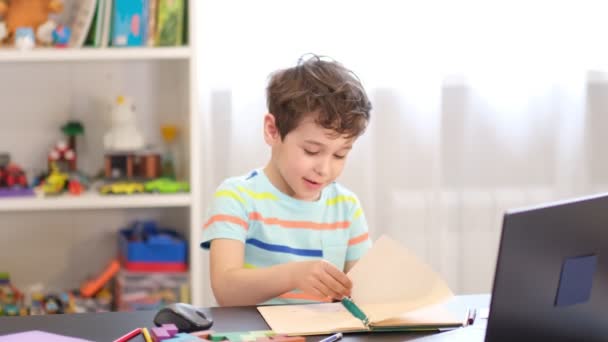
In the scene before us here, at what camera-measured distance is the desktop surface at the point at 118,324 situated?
1236 millimetres

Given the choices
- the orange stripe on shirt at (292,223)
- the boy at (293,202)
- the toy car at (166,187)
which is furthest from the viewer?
the toy car at (166,187)

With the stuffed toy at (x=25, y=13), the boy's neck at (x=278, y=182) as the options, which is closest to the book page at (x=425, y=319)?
the boy's neck at (x=278, y=182)

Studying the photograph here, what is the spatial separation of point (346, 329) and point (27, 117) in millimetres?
1673

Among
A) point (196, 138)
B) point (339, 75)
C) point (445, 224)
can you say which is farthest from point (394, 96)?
point (339, 75)

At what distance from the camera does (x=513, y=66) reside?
2.81m

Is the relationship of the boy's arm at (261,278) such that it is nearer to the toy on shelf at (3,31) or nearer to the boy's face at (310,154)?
the boy's face at (310,154)

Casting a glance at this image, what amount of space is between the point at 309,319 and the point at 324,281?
0.24 feet

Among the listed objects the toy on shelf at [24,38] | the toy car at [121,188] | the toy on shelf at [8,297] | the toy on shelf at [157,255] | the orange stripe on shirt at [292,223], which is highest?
the toy on shelf at [24,38]

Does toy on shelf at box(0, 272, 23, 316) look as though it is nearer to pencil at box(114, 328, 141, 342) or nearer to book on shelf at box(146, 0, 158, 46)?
book on shelf at box(146, 0, 158, 46)

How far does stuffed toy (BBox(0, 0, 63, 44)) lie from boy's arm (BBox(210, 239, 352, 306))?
117 centimetres

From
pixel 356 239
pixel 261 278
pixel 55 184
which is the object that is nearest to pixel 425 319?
pixel 261 278

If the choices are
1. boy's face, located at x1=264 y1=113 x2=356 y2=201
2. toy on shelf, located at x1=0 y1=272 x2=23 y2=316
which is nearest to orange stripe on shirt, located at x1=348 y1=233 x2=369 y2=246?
boy's face, located at x1=264 y1=113 x2=356 y2=201

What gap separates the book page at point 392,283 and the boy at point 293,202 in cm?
14

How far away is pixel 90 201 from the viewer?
2.38m
